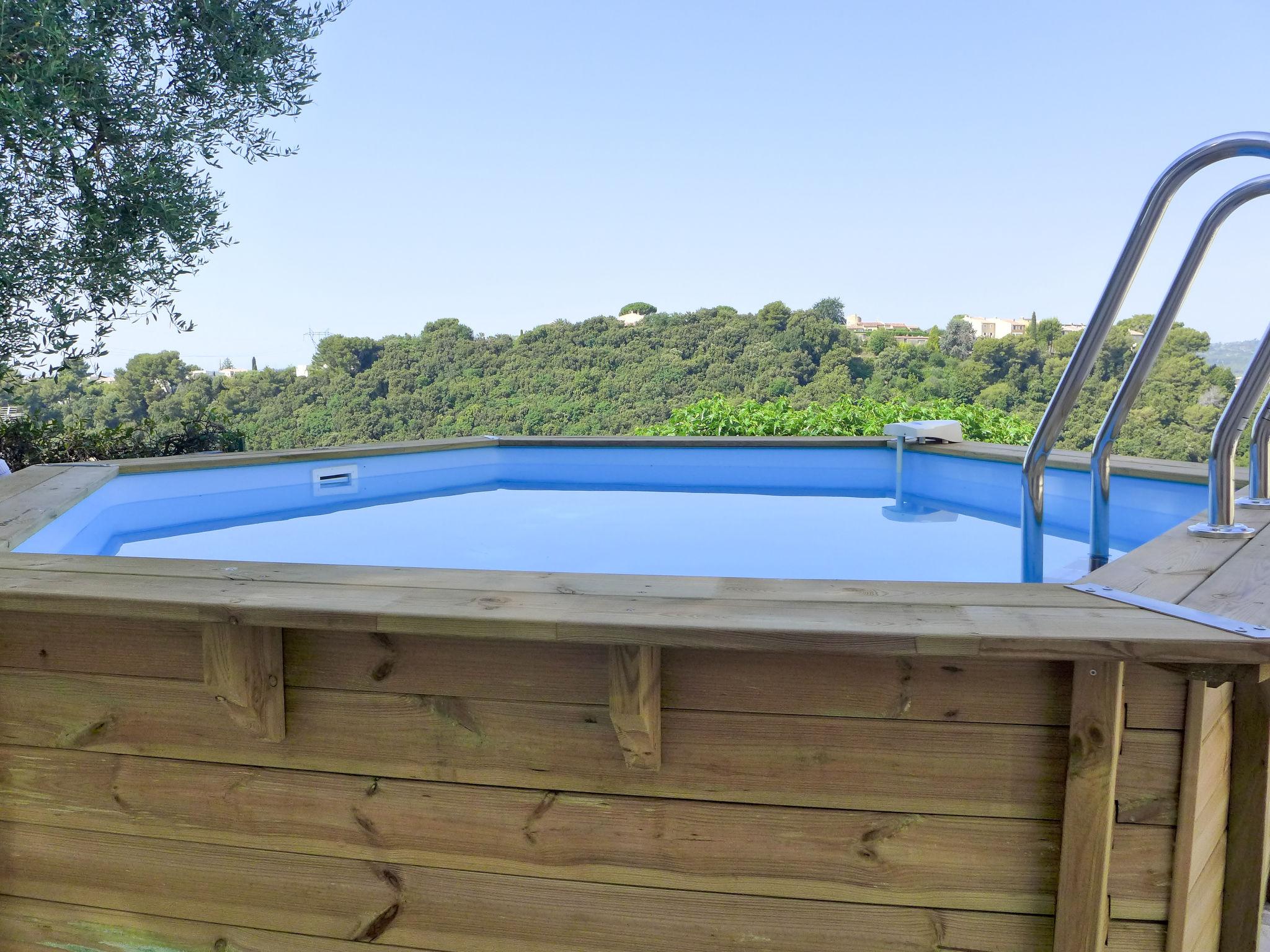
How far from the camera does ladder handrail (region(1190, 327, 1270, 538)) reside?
5.09 feet

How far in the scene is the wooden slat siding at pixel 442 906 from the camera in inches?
52.6

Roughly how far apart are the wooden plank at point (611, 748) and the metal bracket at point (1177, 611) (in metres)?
0.18

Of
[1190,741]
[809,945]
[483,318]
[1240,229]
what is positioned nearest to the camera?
A: [1190,741]

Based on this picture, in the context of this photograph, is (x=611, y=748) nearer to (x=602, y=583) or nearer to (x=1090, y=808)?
(x=602, y=583)

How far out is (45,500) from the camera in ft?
9.82

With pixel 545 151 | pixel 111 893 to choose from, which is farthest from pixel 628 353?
pixel 111 893

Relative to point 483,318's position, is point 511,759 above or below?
below

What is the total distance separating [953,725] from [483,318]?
22202 mm

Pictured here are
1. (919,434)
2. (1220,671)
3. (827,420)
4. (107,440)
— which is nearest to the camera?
(1220,671)

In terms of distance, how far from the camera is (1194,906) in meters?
1.40

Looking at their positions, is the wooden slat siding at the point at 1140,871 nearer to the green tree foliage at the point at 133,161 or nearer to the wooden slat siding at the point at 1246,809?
the wooden slat siding at the point at 1246,809

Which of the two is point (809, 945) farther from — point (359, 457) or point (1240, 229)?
point (1240, 229)

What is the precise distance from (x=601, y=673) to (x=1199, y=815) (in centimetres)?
97

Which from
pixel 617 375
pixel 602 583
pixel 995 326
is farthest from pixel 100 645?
pixel 995 326
